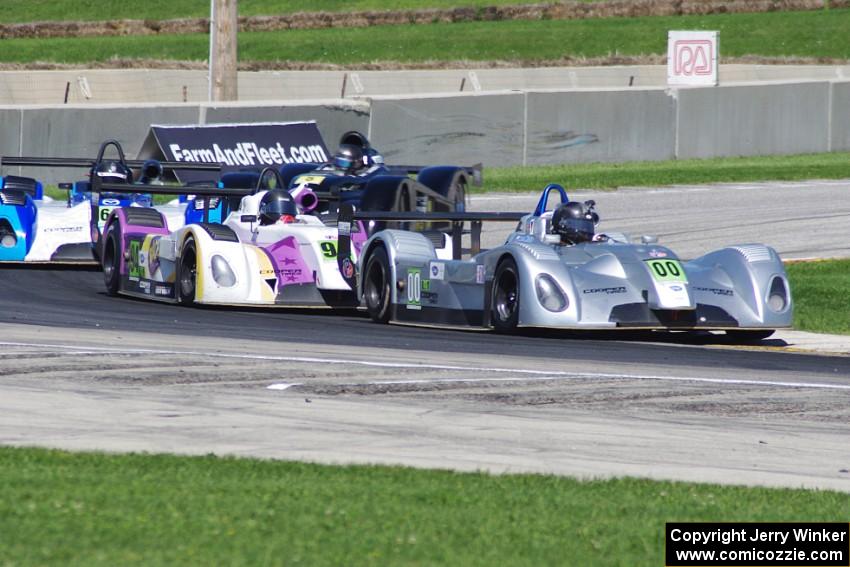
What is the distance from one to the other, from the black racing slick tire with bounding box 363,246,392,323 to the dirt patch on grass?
40.5 metres

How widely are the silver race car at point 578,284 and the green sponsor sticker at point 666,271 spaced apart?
11mm

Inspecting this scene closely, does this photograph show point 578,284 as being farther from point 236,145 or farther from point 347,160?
point 236,145

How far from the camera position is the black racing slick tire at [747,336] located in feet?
43.9

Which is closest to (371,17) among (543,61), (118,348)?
(543,61)

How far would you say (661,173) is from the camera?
27.8 metres

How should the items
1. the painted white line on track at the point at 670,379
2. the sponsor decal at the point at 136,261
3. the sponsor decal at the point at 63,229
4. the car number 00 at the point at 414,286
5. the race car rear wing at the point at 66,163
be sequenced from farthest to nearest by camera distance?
the race car rear wing at the point at 66,163, the sponsor decal at the point at 63,229, the sponsor decal at the point at 136,261, the car number 00 at the point at 414,286, the painted white line on track at the point at 670,379

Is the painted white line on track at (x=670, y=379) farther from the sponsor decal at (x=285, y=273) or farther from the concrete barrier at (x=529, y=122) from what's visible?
the concrete barrier at (x=529, y=122)

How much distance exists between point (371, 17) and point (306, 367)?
46.2m

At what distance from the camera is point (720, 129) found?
30406 millimetres

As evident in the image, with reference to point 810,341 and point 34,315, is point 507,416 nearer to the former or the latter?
point 810,341

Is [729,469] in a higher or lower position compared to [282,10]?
lower

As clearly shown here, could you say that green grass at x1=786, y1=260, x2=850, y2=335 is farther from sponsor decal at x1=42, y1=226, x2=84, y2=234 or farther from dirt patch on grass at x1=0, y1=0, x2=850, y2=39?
dirt patch on grass at x1=0, y1=0, x2=850, y2=39

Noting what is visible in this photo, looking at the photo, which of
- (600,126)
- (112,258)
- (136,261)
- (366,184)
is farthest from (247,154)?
(366,184)

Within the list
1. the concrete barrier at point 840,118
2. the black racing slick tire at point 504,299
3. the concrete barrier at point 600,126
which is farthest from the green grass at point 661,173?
the black racing slick tire at point 504,299
